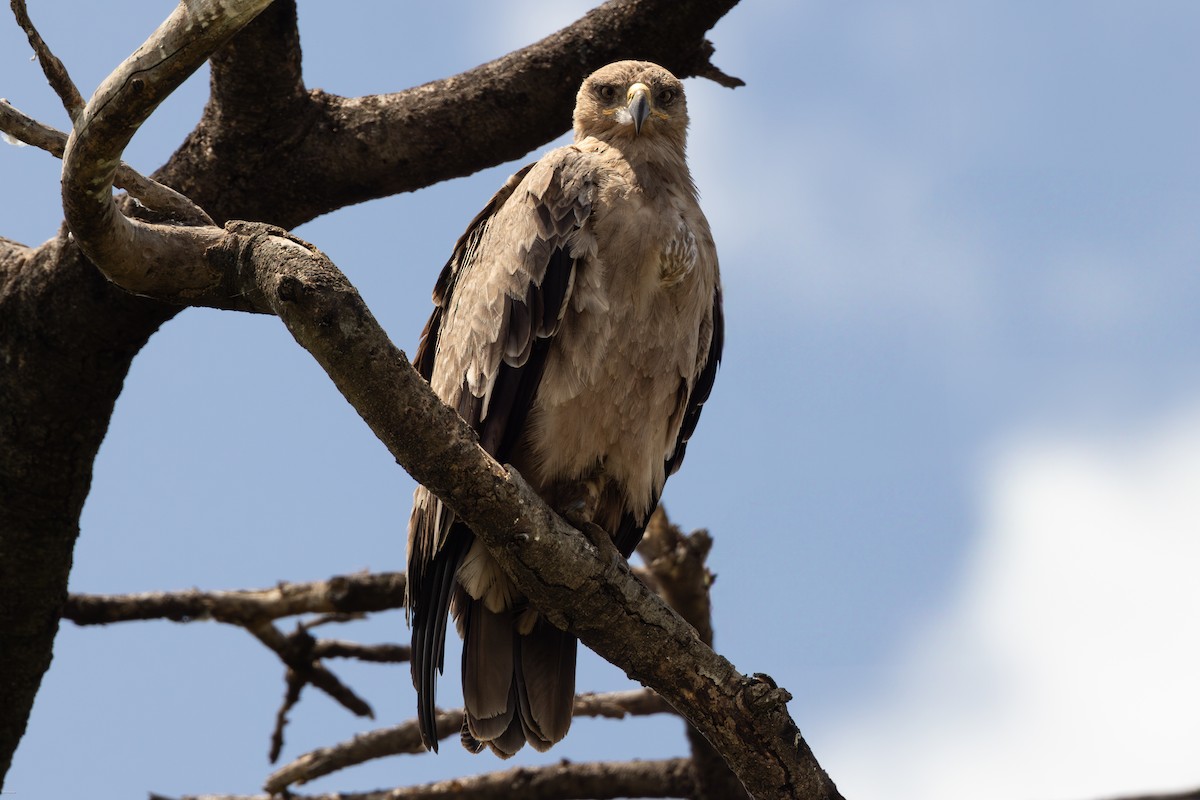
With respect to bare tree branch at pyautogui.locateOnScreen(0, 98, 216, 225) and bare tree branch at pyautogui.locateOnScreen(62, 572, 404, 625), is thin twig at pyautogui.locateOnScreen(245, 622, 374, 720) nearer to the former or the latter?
bare tree branch at pyautogui.locateOnScreen(62, 572, 404, 625)

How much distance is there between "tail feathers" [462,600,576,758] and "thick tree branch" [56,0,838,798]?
74cm

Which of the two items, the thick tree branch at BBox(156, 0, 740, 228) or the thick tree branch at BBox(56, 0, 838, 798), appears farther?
the thick tree branch at BBox(156, 0, 740, 228)

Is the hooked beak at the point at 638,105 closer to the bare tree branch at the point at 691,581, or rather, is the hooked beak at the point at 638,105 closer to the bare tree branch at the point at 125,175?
the bare tree branch at the point at 125,175

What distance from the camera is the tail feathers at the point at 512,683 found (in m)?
4.94

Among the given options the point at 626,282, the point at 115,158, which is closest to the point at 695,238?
the point at 626,282

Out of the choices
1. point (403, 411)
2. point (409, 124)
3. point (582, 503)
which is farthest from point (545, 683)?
point (409, 124)

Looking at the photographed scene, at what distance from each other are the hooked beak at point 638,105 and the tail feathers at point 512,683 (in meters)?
2.14

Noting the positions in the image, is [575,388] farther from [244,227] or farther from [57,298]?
[57,298]

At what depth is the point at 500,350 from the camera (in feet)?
15.9

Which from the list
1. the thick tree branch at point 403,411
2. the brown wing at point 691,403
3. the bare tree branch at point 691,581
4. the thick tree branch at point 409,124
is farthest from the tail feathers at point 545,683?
the thick tree branch at point 409,124

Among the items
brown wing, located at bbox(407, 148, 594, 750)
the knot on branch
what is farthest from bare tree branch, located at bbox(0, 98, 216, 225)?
the knot on branch

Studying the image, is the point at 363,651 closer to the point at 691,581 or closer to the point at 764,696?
the point at 691,581

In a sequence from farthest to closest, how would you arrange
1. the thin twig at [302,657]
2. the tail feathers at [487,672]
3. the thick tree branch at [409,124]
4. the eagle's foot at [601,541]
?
the thin twig at [302,657]
the thick tree branch at [409,124]
the tail feathers at [487,672]
the eagle's foot at [601,541]

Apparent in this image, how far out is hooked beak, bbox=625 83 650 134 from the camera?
17.9ft
